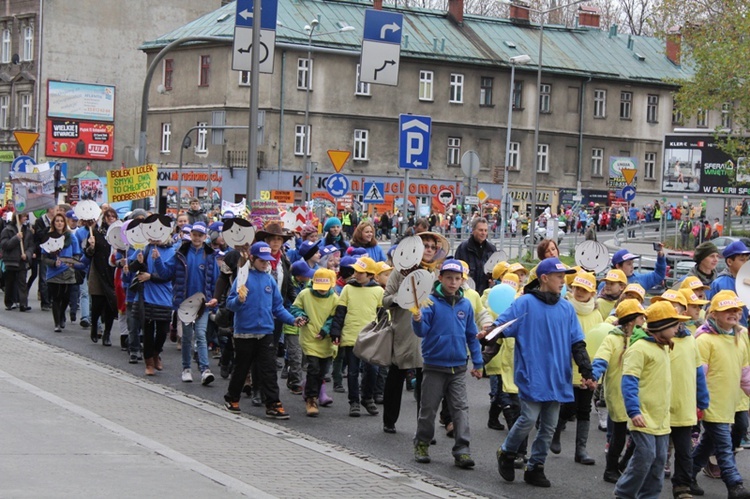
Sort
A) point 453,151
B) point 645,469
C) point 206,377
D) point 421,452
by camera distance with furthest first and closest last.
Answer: point 453,151 < point 206,377 < point 421,452 < point 645,469

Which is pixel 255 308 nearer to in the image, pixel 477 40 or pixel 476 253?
pixel 476 253

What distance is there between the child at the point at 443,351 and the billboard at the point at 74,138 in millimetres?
61625

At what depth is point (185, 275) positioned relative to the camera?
14.4 m

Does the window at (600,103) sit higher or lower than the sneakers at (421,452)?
higher

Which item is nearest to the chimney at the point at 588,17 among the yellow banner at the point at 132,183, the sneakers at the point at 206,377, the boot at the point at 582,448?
the yellow banner at the point at 132,183

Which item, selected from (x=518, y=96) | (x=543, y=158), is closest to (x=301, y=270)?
(x=518, y=96)

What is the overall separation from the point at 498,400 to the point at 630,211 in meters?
49.5

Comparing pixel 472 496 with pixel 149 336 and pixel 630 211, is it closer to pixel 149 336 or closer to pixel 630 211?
pixel 149 336

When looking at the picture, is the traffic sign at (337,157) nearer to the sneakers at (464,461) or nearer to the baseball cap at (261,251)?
the baseball cap at (261,251)

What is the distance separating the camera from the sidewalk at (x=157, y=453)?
8383mm

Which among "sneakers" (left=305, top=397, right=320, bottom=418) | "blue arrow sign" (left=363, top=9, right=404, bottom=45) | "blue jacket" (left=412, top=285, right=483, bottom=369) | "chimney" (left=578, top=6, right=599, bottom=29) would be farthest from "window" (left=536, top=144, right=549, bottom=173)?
"blue jacket" (left=412, top=285, right=483, bottom=369)

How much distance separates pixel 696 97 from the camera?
1528 inches

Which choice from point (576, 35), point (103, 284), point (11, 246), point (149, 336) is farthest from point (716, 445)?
point (576, 35)

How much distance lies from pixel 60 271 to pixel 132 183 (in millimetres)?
3297
